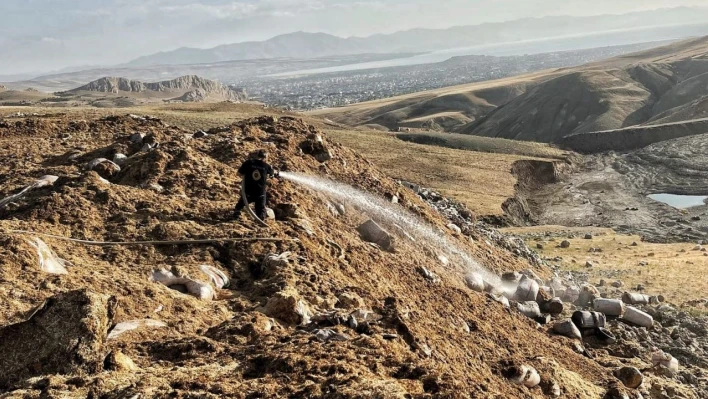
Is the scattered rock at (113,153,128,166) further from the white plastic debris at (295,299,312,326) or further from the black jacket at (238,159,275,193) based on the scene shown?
the white plastic debris at (295,299,312,326)

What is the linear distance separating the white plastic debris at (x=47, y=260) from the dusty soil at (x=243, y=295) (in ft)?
0.34

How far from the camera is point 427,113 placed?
119688 millimetres

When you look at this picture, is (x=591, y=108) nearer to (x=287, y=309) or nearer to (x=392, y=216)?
(x=392, y=216)

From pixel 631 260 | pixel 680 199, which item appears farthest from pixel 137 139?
pixel 680 199

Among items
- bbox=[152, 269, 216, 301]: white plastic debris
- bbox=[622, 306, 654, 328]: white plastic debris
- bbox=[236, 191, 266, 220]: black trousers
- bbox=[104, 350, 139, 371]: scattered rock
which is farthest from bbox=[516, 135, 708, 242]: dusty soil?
bbox=[104, 350, 139, 371]: scattered rock

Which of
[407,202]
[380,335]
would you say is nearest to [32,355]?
[380,335]

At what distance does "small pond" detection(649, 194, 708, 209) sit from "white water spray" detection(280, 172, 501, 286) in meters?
31.6

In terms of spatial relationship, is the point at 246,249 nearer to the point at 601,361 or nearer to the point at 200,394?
the point at 200,394

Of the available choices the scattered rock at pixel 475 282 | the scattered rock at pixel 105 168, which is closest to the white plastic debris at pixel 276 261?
the scattered rock at pixel 105 168

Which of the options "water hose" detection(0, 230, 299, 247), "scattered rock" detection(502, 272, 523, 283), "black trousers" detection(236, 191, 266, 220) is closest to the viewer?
"water hose" detection(0, 230, 299, 247)

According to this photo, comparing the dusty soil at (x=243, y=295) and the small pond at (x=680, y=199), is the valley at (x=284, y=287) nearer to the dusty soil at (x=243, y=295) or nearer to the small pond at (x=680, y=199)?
the dusty soil at (x=243, y=295)

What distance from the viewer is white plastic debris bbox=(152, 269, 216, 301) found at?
7.75 metres

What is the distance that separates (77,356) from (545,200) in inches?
1566

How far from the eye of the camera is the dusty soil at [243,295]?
5320 millimetres
